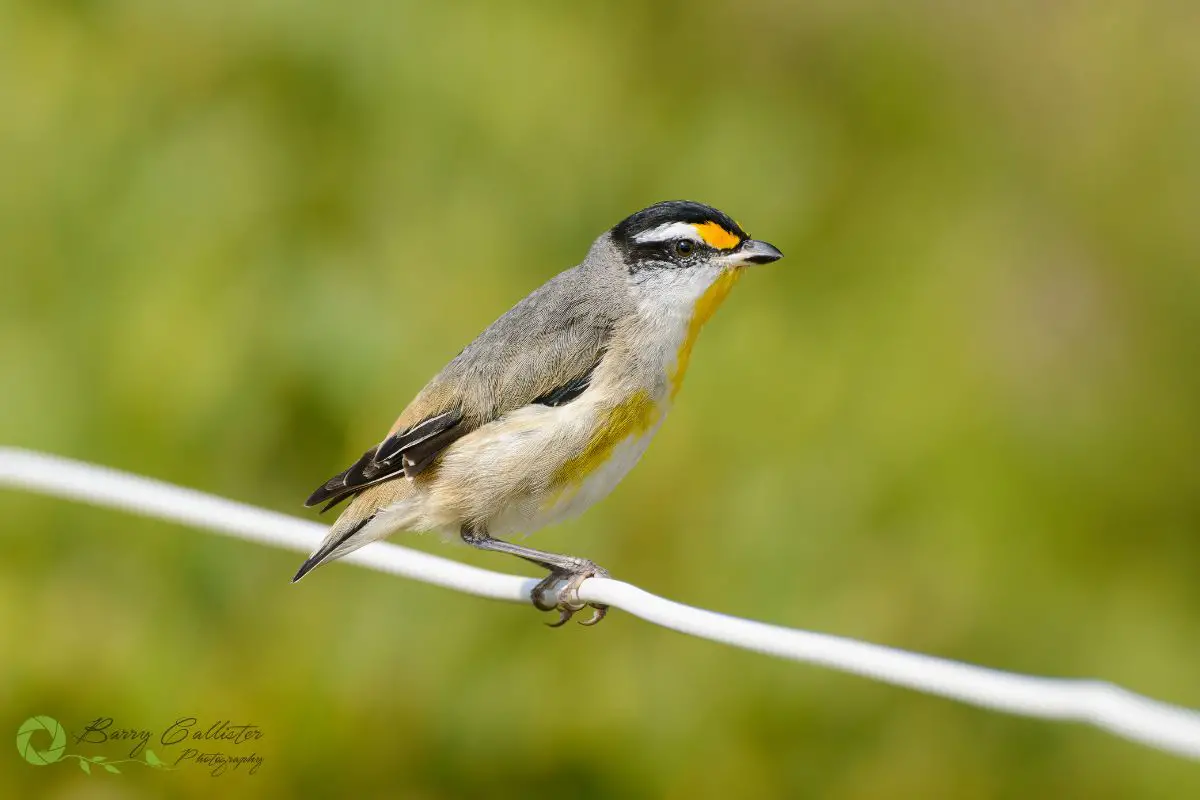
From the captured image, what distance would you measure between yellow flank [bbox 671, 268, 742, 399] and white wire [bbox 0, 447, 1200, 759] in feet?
2.18

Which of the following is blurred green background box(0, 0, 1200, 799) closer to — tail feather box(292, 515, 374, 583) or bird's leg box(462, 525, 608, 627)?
bird's leg box(462, 525, 608, 627)

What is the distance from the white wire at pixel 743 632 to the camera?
181 cm

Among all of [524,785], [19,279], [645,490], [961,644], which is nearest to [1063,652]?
[961,644]

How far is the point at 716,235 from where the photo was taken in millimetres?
3607

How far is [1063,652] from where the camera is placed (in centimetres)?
458

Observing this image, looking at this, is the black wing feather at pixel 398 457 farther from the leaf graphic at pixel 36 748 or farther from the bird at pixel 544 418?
the leaf graphic at pixel 36 748

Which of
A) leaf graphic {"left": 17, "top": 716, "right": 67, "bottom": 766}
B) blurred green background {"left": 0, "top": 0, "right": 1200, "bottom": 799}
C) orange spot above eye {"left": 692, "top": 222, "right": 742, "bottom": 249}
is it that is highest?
orange spot above eye {"left": 692, "top": 222, "right": 742, "bottom": 249}

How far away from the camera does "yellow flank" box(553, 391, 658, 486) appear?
3324mm

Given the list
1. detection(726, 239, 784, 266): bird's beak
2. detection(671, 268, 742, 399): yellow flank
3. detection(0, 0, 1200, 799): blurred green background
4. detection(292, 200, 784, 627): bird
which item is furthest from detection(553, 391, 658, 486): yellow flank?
detection(0, 0, 1200, 799): blurred green background

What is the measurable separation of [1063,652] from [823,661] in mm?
2824

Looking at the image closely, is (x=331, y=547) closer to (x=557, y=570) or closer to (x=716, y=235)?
(x=557, y=570)

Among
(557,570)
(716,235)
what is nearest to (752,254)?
(716,235)

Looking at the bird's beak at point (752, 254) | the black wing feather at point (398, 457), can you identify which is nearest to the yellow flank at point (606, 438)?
the black wing feather at point (398, 457)

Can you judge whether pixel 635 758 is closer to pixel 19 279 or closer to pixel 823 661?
pixel 823 661
